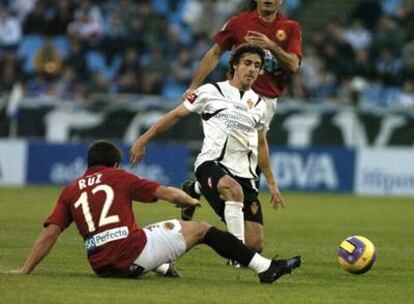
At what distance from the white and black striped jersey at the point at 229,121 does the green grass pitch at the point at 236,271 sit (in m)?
1.02

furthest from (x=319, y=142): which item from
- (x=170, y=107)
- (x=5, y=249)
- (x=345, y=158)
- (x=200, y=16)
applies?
(x=5, y=249)

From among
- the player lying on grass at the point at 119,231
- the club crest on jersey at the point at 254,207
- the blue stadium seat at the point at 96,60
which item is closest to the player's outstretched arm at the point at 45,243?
the player lying on grass at the point at 119,231

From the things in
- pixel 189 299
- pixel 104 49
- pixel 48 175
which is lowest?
pixel 48 175

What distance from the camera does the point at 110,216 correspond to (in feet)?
33.3

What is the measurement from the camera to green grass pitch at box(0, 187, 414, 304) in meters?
9.57

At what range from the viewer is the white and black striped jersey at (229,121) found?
39.4 ft

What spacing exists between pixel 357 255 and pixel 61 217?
279 cm

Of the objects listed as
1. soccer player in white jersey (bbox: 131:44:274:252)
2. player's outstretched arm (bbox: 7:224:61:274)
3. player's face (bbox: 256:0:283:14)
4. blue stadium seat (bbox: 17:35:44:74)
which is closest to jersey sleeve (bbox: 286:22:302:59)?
player's face (bbox: 256:0:283:14)

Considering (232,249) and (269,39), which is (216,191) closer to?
(232,249)

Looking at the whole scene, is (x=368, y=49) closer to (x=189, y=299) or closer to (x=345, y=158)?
(x=345, y=158)

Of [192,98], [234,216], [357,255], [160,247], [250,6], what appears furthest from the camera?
[250,6]

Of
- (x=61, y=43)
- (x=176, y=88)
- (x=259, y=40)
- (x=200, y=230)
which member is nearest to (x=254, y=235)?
(x=259, y=40)

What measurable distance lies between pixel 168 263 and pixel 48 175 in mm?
16334

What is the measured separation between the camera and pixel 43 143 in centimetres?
2631
